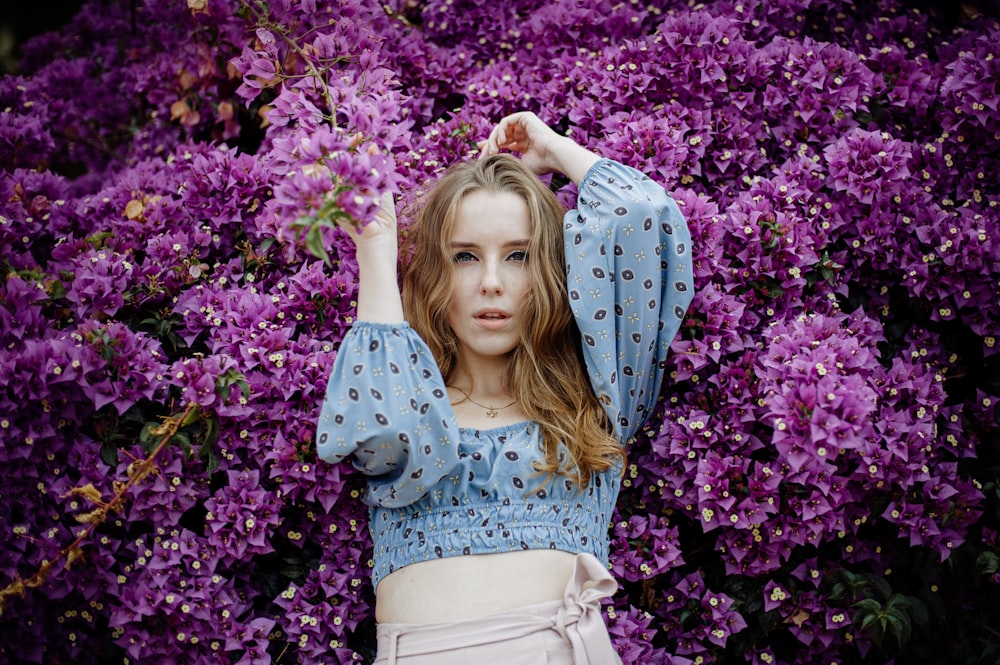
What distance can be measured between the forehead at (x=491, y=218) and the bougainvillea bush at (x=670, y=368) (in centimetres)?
24

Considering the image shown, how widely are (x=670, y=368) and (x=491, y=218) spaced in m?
0.64

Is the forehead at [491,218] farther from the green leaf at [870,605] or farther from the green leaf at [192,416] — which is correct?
the green leaf at [870,605]

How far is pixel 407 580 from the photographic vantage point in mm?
1984

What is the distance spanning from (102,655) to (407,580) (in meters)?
1.03

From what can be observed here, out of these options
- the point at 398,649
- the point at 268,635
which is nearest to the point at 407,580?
the point at 398,649

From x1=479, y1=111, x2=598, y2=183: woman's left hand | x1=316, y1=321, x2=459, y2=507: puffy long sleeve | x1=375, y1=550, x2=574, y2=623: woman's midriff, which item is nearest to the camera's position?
x1=316, y1=321, x2=459, y2=507: puffy long sleeve

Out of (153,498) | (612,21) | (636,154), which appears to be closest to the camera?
(153,498)

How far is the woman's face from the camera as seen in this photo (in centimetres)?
215

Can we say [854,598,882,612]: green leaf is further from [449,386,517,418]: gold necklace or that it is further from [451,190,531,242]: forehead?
[451,190,531,242]: forehead

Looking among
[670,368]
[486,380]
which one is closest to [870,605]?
[670,368]

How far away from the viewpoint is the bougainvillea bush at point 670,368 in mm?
2133

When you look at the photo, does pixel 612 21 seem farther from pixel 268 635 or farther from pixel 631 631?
pixel 268 635

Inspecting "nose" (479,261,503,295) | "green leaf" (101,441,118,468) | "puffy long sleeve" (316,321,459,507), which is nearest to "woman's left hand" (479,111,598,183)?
"nose" (479,261,503,295)

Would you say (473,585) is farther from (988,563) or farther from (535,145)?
(988,563)
